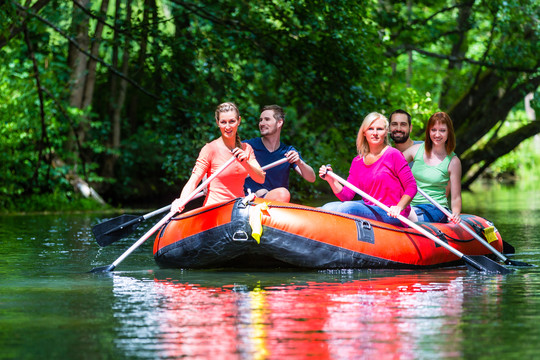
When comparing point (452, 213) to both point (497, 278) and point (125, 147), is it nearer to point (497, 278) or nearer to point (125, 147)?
point (497, 278)

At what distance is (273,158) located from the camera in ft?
27.0

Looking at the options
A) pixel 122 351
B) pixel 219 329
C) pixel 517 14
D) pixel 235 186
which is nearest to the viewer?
pixel 122 351

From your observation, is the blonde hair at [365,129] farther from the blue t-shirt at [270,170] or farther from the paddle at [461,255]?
the blue t-shirt at [270,170]

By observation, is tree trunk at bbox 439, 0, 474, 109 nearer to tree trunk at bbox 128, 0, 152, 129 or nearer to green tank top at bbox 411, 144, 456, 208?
tree trunk at bbox 128, 0, 152, 129

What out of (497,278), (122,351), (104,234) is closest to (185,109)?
(104,234)

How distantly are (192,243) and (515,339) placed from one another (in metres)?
3.32

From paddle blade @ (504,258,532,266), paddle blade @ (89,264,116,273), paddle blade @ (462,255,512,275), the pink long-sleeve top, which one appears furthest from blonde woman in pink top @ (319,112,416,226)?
paddle blade @ (89,264,116,273)

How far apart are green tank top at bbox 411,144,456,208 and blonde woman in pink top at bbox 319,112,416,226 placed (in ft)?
1.86

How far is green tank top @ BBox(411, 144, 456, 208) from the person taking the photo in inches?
317

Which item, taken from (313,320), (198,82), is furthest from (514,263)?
(198,82)

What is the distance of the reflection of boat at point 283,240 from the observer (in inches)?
276

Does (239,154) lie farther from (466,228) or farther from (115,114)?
(115,114)

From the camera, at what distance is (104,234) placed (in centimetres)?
789

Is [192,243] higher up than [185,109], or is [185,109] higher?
[185,109]
